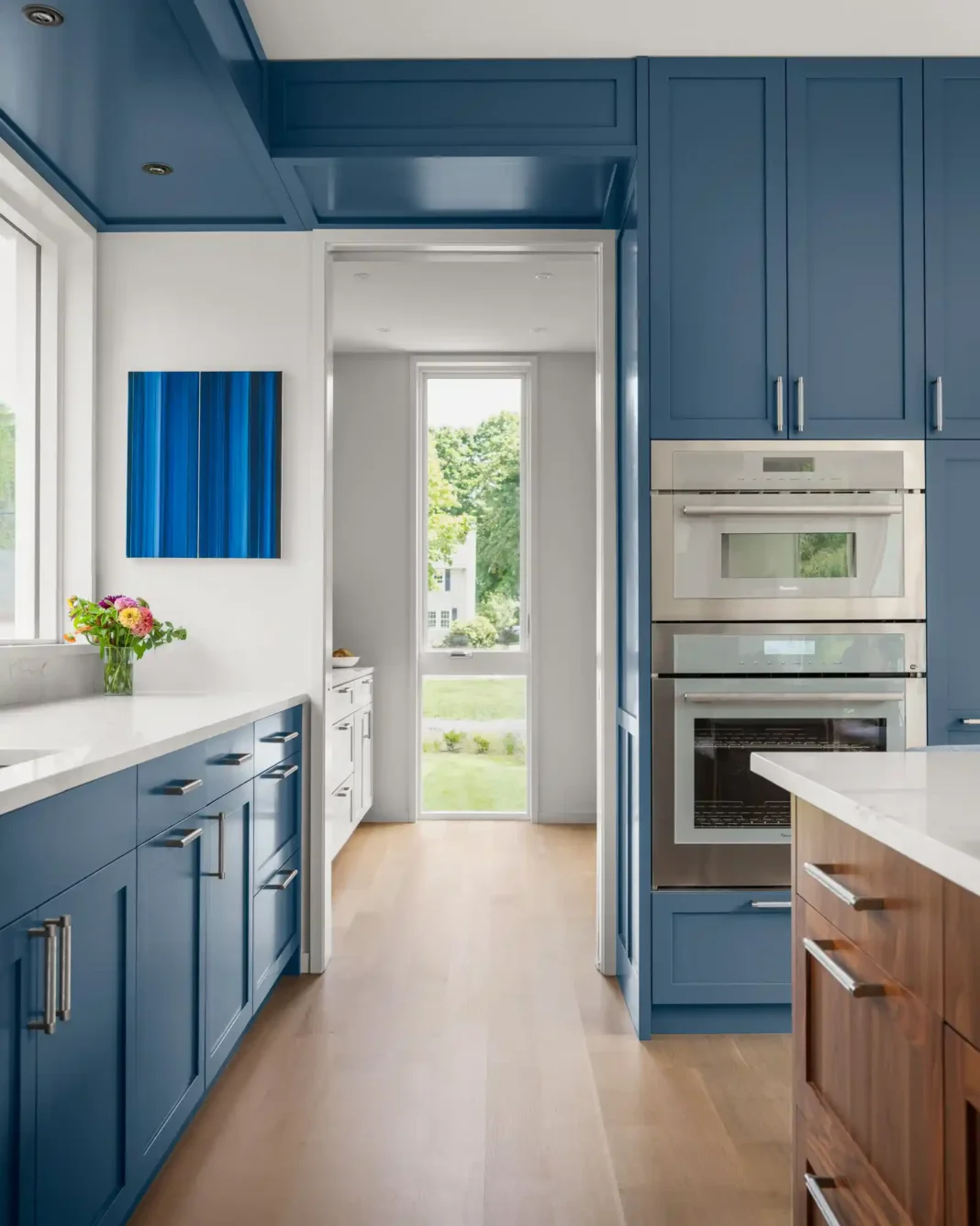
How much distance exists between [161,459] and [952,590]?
96.9 inches

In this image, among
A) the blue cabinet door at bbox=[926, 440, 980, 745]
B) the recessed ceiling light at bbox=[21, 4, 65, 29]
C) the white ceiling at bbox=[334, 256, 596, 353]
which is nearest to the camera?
the recessed ceiling light at bbox=[21, 4, 65, 29]

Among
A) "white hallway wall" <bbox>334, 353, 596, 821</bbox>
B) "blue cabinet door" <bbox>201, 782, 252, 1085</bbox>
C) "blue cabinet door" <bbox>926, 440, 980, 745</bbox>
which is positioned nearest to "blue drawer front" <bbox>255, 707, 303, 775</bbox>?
"blue cabinet door" <bbox>201, 782, 252, 1085</bbox>

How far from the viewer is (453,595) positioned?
592 centimetres

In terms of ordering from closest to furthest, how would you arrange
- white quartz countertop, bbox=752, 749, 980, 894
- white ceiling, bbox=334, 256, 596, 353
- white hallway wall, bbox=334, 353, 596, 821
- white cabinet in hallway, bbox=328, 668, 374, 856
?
1. white quartz countertop, bbox=752, 749, 980, 894
2. white ceiling, bbox=334, 256, 596, 353
3. white cabinet in hallway, bbox=328, 668, 374, 856
4. white hallway wall, bbox=334, 353, 596, 821

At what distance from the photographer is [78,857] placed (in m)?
1.54

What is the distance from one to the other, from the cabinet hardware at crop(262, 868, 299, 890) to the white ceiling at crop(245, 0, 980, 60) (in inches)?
90.7

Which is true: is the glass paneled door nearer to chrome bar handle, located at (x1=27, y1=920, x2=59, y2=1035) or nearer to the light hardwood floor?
the light hardwood floor

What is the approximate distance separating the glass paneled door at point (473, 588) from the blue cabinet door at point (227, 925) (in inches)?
129

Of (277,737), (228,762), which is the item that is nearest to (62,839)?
(228,762)

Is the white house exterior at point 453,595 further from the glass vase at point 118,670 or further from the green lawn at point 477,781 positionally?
the glass vase at point 118,670

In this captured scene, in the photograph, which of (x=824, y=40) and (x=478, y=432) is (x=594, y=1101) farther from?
(x=478, y=432)

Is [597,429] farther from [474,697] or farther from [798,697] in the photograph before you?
[474,697]

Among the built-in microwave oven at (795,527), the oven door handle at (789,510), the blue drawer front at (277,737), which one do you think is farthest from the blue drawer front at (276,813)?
the oven door handle at (789,510)

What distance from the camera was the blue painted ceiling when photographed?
2.48m
